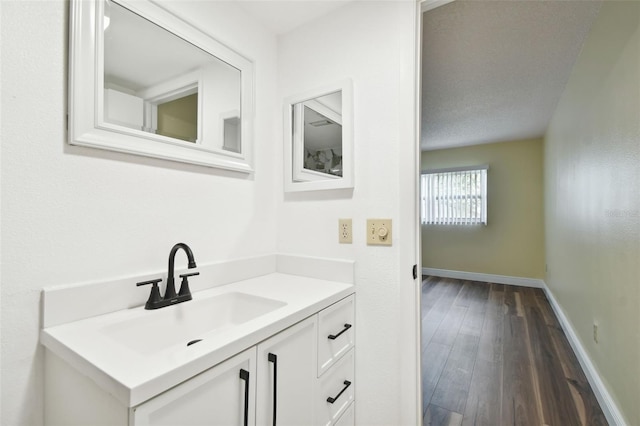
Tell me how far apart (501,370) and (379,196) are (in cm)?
185

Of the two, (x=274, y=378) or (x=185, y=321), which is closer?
(x=274, y=378)

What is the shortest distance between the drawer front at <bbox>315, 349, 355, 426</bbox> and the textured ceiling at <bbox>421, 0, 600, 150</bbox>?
83.4 inches

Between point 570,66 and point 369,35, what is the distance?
89.9 inches

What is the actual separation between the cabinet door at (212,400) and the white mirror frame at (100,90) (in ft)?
2.62

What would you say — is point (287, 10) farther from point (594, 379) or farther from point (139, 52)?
point (594, 379)

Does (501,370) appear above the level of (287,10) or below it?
below

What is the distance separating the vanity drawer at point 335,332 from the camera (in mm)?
1125

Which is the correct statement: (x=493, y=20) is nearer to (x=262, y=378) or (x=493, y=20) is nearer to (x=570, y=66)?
(x=570, y=66)

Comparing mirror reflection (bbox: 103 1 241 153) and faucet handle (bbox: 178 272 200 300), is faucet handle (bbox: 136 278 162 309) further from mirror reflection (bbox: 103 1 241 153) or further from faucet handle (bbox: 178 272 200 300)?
mirror reflection (bbox: 103 1 241 153)

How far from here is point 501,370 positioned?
7.02 feet

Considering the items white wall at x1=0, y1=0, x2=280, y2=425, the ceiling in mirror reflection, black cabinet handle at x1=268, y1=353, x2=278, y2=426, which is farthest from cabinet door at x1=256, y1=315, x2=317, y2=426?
the ceiling in mirror reflection

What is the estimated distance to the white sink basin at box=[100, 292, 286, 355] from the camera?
90cm

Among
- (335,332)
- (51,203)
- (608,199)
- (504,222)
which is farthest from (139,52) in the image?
(504,222)

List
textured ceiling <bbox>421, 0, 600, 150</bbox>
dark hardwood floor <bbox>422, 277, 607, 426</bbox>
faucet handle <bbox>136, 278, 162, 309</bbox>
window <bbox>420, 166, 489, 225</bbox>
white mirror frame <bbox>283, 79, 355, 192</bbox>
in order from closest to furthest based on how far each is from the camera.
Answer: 1. faucet handle <bbox>136, 278, 162, 309</bbox>
2. white mirror frame <bbox>283, 79, 355, 192</bbox>
3. dark hardwood floor <bbox>422, 277, 607, 426</bbox>
4. textured ceiling <bbox>421, 0, 600, 150</bbox>
5. window <bbox>420, 166, 489, 225</bbox>
